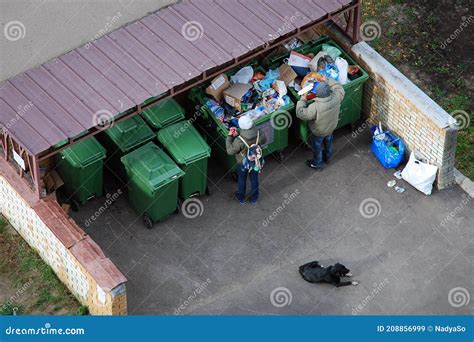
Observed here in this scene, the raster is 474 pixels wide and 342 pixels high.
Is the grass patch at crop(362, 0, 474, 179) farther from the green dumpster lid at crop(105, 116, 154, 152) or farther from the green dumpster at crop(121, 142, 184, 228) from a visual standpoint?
the green dumpster lid at crop(105, 116, 154, 152)

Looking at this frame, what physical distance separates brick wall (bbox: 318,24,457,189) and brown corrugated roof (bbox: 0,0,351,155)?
1121mm

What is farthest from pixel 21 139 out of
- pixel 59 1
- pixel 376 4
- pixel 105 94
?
pixel 376 4

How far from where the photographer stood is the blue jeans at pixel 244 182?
2028 centimetres

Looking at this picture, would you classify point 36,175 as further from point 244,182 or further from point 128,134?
point 244,182

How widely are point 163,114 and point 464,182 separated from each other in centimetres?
479

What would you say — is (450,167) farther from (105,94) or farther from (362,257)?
(105,94)

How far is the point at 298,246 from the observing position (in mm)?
20125

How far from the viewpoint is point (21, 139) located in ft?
61.3

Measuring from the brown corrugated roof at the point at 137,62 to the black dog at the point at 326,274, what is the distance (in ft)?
10.8

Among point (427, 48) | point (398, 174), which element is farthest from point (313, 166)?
point (427, 48)

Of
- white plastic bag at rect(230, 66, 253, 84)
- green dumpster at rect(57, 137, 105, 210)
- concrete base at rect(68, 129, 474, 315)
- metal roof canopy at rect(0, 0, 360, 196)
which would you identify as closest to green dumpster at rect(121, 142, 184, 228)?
concrete base at rect(68, 129, 474, 315)

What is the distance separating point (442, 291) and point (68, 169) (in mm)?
5782

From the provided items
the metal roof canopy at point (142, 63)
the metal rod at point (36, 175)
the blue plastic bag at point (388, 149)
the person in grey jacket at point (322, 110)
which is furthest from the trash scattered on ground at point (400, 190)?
the metal rod at point (36, 175)

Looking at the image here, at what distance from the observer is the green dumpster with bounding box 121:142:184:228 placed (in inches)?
777
